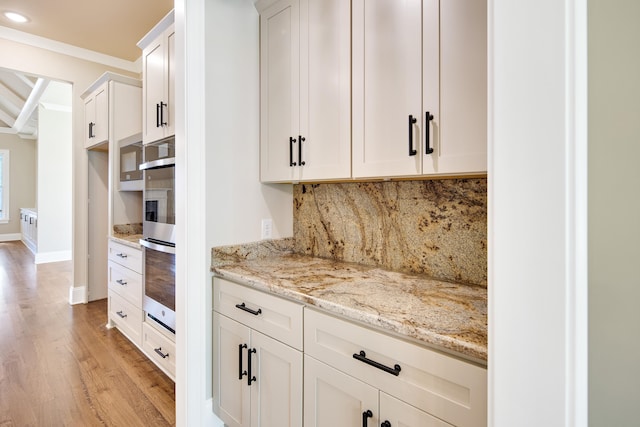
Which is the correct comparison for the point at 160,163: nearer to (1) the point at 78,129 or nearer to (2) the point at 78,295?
(1) the point at 78,129

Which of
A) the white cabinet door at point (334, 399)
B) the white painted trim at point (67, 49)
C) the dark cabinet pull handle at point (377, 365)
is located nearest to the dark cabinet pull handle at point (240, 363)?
the white cabinet door at point (334, 399)

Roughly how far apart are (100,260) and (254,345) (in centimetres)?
345

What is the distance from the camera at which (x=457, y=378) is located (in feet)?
2.90

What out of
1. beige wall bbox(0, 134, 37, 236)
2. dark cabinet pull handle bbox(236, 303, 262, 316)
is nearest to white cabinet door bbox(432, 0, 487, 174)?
dark cabinet pull handle bbox(236, 303, 262, 316)

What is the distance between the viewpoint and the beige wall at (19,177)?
890 centimetres

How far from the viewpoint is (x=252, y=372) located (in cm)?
152

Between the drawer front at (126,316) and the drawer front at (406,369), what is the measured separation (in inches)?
80.7

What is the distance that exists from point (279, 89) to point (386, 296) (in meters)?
1.24

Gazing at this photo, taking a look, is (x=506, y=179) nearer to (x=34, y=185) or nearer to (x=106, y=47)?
(x=106, y=47)

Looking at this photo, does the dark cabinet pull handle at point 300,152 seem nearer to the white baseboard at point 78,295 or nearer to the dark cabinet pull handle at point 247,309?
the dark cabinet pull handle at point 247,309

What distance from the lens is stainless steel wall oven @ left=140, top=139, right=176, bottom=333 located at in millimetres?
2124
